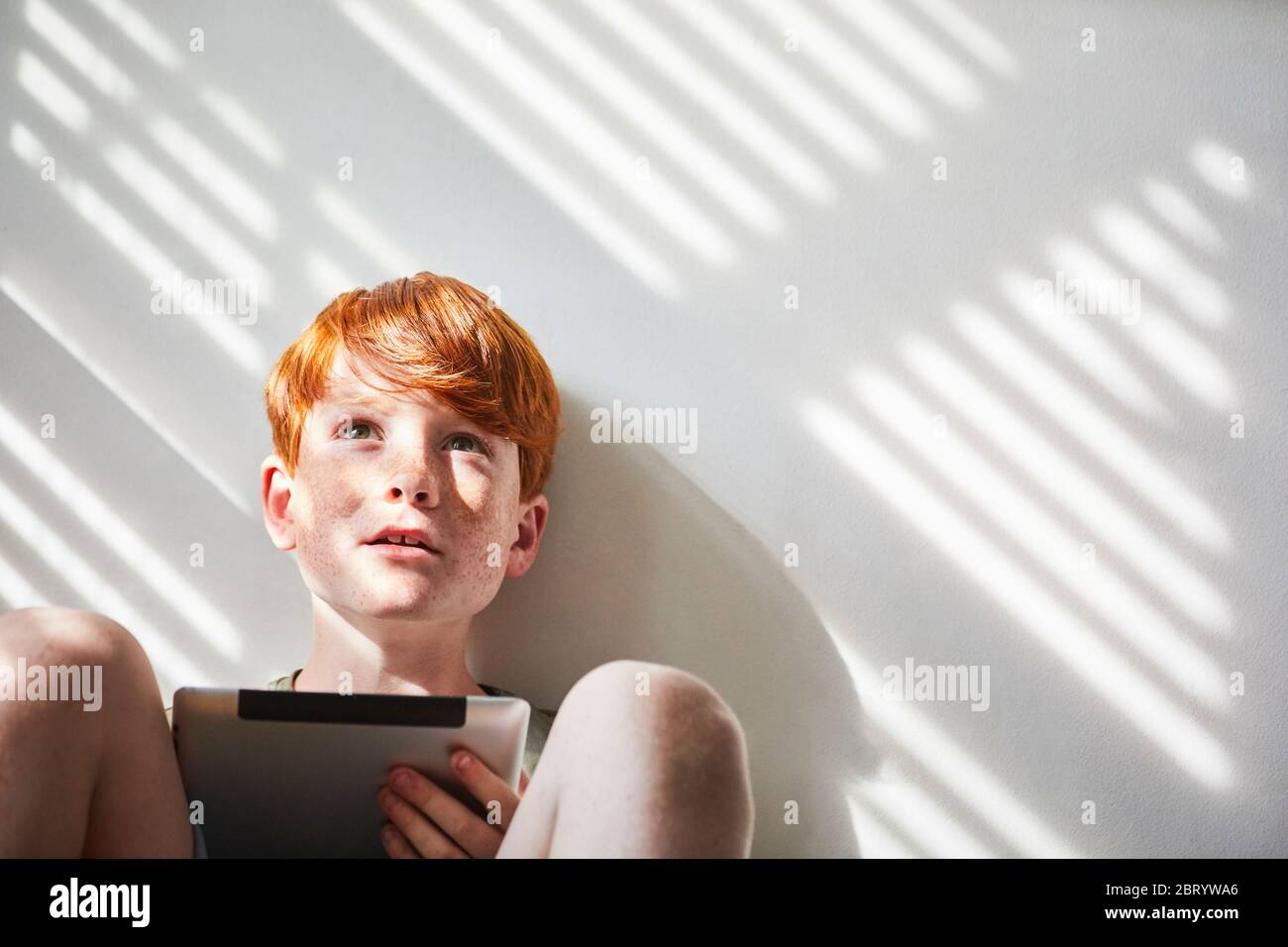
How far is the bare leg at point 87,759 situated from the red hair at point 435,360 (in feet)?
1.26

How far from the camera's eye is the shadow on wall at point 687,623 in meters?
1.39

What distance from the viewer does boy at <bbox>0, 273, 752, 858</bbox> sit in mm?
921

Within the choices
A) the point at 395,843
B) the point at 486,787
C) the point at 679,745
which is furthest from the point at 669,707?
the point at 395,843

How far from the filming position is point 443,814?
3.52 ft

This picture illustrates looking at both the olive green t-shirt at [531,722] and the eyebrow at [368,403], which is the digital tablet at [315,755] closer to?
the olive green t-shirt at [531,722]

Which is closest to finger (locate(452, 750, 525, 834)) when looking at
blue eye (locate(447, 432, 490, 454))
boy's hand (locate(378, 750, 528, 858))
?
boy's hand (locate(378, 750, 528, 858))

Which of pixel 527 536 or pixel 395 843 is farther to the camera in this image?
pixel 527 536

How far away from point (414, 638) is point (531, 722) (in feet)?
0.61

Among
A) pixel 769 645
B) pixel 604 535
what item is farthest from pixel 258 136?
pixel 769 645

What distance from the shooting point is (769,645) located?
1.42 metres

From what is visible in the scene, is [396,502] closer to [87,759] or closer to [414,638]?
[414,638]

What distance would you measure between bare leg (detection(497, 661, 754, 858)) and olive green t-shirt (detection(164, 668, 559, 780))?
0.27 m
